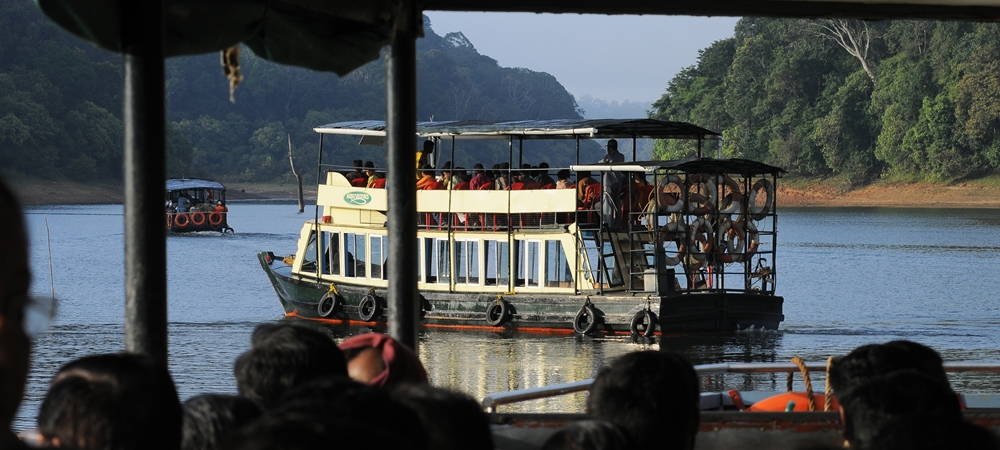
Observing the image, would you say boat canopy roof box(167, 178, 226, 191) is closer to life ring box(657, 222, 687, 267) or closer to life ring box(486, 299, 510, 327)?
life ring box(486, 299, 510, 327)

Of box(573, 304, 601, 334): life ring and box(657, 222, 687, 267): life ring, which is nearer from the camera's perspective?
box(657, 222, 687, 267): life ring

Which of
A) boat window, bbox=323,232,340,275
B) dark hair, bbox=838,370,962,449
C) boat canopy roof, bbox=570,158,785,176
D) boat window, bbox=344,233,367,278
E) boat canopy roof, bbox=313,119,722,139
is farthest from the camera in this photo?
boat window, bbox=323,232,340,275

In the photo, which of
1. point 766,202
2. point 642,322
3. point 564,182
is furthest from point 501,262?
→ point 766,202

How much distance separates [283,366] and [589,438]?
968 mm

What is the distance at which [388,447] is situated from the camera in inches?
54.9

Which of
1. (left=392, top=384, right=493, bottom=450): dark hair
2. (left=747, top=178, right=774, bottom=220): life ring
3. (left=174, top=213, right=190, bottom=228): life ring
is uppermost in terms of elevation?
(left=747, top=178, right=774, bottom=220): life ring

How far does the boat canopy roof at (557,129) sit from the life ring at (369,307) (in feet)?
8.79

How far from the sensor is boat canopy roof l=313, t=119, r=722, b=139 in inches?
713

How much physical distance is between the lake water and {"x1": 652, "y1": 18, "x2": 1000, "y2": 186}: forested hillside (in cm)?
462

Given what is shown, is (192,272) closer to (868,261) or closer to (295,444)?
(868,261)

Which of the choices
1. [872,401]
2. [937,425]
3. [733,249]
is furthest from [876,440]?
[733,249]

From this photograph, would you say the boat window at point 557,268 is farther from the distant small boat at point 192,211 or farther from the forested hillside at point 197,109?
the distant small boat at point 192,211

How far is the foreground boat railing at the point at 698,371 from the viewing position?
4.38m

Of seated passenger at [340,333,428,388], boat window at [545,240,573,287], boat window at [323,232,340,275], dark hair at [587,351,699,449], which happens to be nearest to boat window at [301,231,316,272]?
boat window at [323,232,340,275]
